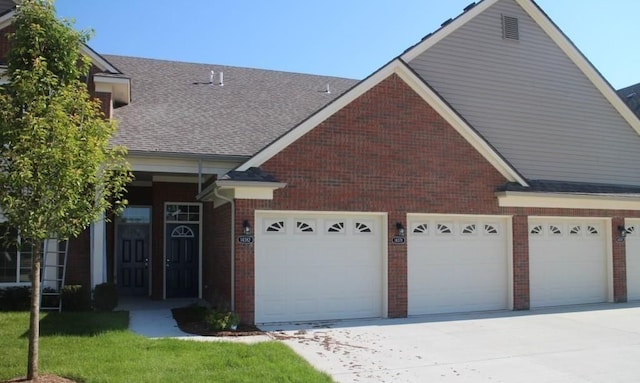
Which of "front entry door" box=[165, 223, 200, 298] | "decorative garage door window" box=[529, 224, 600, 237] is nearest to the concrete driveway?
"decorative garage door window" box=[529, 224, 600, 237]

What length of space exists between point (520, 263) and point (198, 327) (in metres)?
8.20

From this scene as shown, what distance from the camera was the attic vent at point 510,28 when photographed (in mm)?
17453

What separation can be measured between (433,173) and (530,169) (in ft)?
15.5

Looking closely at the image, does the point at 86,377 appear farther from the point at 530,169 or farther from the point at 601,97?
the point at 601,97

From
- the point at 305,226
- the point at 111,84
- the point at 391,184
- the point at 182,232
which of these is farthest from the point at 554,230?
the point at 111,84

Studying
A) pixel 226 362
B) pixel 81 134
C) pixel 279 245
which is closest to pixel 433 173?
pixel 279 245

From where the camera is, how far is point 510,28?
1753 cm

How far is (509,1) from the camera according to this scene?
1758 cm

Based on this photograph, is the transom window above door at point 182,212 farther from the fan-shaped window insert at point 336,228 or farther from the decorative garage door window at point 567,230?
the decorative garage door window at point 567,230

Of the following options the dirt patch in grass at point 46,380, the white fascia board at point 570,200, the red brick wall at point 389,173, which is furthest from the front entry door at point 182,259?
the dirt patch in grass at point 46,380

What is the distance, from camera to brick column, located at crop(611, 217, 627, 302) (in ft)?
52.2

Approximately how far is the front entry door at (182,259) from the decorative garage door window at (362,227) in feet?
18.9

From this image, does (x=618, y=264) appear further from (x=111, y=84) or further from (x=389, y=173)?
(x=111, y=84)

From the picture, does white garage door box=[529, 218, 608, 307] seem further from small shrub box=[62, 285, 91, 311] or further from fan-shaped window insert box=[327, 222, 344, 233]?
small shrub box=[62, 285, 91, 311]
